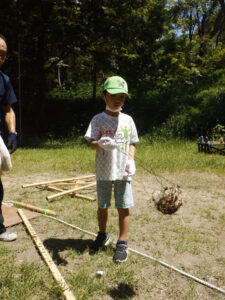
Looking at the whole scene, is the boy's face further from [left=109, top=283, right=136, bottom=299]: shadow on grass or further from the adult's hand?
[left=109, top=283, right=136, bottom=299]: shadow on grass

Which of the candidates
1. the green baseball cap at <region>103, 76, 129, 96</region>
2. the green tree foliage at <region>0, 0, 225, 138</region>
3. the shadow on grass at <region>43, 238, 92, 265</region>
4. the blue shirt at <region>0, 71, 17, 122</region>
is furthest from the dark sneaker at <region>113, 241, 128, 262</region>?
the green tree foliage at <region>0, 0, 225, 138</region>

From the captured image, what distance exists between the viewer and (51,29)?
1261cm

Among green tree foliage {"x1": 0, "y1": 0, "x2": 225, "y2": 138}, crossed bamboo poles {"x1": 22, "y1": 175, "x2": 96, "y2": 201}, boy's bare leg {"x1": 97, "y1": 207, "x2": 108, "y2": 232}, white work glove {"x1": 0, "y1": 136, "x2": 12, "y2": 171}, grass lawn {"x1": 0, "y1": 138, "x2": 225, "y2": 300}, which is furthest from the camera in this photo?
green tree foliage {"x1": 0, "y1": 0, "x2": 225, "y2": 138}

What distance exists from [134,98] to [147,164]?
760 centimetres

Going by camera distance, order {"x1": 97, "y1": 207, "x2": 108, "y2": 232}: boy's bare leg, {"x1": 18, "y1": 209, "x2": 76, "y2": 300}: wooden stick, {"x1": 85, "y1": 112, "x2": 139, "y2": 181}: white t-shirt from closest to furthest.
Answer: {"x1": 18, "y1": 209, "x2": 76, "y2": 300}: wooden stick → {"x1": 85, "y1": 112, "x2": 139, "y2": 181}: white t-shirt → {"x1": 97, "y1": 207, "x2": 108, "y2": 232}: boy's bare leg

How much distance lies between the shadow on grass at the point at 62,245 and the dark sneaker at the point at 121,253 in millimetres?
416

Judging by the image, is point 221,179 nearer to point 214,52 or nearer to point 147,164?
point 147,164

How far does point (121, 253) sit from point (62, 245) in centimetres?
73

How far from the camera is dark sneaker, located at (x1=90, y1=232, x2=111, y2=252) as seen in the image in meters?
3.05

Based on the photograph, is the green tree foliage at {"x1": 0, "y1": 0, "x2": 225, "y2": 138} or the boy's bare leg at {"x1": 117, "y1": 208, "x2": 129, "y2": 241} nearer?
the boy's bare leg at {"x1": 117, "y1": 208, "x2": 129, "y2": 241}

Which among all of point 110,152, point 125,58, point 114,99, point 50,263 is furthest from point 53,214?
point 125,58

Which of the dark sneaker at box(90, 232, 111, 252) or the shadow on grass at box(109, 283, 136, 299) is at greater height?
the dark sneaker at box(90, 232, 111, 252)

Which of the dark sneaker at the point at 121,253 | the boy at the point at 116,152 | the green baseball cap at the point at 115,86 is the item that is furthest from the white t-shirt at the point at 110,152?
the dark sneaker at the point at 121,253

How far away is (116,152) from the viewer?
2.79 m
